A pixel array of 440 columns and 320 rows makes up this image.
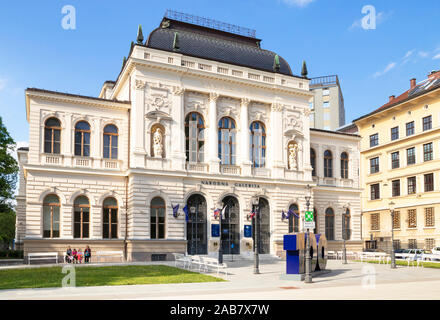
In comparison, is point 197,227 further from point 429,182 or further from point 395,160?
point 395,160

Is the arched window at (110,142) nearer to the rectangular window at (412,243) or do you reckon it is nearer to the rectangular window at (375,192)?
the rectangular window at (412,243)

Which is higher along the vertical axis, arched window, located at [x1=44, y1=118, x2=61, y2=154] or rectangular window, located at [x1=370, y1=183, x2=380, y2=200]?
arched window, located at [x1=44, y1=118, x2=61, y2=154]

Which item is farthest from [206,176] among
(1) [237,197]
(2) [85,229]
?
(2) [85,229]

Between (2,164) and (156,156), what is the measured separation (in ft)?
63.3

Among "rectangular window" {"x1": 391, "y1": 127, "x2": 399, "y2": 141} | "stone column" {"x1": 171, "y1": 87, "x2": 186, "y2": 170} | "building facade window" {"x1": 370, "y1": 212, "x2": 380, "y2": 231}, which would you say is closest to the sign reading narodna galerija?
"stone column" {"x1": 171, "y1": 87, "x2": 186, "y2": 170}

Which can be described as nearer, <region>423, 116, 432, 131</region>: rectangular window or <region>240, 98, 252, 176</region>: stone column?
<region>240, 98, 252, 176</region>: stone column

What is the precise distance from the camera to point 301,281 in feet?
76.8

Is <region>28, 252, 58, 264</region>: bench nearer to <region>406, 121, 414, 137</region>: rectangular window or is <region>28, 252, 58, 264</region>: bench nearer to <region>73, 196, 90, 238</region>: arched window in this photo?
<region>73, 196, 90, 238</region>: arched window

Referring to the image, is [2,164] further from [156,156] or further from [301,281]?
[301,281]

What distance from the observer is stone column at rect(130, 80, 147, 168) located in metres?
38.8

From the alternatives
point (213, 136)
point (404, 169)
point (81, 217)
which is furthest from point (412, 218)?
point (81, 217)

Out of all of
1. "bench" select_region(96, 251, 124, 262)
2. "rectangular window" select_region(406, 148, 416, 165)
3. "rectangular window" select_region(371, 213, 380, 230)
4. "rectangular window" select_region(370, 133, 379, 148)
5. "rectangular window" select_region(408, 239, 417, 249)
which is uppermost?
"rectangular window" select_region(370, 133, 379, 148)

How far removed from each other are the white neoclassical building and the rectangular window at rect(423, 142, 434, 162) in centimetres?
1474

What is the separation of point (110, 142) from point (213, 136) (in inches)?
343
